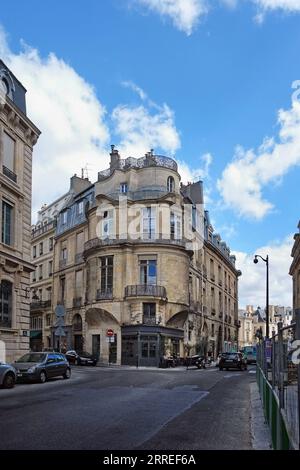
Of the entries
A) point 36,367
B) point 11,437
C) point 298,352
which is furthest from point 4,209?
point 298,352

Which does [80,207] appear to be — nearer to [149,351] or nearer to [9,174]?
[149,351]

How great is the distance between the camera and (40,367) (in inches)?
856

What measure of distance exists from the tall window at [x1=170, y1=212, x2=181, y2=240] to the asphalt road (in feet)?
90.8

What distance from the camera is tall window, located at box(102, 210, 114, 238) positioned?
45.0 meters

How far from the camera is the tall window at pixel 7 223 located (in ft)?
86.2

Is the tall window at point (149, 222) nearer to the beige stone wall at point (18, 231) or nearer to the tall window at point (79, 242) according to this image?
the tall window at point (79, 242)

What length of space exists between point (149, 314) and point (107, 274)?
5.09 metres

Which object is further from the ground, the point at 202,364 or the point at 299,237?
the point at 299,237

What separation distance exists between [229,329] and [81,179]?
28070 millimetres

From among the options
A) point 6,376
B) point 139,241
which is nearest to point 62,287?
point 139,241

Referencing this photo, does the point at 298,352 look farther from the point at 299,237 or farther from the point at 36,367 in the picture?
the point at 299,237

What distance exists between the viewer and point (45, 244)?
6206 cm

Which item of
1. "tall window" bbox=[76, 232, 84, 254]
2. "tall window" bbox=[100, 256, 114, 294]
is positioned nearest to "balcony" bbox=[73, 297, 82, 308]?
"tall window" bbox=[76, 232, 84, 254]
